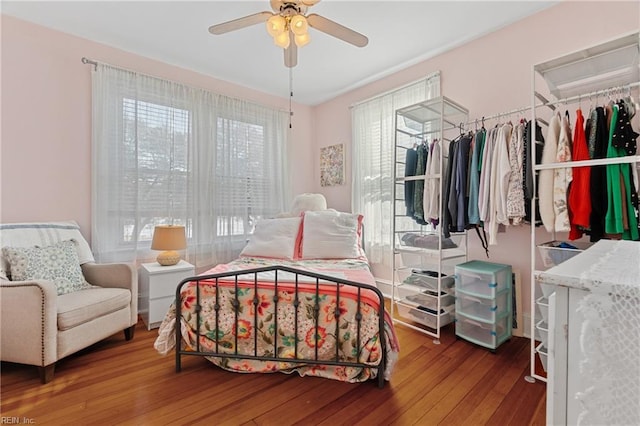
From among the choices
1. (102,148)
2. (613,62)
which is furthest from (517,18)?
(102,148)

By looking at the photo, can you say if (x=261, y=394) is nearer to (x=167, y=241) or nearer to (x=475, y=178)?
(x=167, y=241)

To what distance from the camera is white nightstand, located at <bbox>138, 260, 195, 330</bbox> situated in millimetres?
2594

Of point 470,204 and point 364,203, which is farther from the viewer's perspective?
point 364,203

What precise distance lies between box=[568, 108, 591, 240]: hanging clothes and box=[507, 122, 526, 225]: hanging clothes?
0.93 ft

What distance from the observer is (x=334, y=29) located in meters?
1.86

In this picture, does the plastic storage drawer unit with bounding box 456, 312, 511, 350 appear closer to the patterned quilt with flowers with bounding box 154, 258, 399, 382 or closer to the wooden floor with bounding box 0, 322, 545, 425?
the wooden floor with bounding box 0, 322, 545, 425

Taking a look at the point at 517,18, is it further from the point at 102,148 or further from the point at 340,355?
the point at 102,148

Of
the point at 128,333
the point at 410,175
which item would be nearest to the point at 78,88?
the point at 128,333

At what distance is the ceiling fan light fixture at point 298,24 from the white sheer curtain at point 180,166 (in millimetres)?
1930

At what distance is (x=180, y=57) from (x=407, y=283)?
3.25 metres

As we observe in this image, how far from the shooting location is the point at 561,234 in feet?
7.32

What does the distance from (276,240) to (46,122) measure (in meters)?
2.25

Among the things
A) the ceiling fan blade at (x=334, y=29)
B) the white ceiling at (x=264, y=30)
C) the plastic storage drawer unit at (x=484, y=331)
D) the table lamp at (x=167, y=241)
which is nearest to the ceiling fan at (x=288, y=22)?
the ceiling fan blade at (x=334, y=29)

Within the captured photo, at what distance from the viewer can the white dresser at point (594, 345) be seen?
533 mm
